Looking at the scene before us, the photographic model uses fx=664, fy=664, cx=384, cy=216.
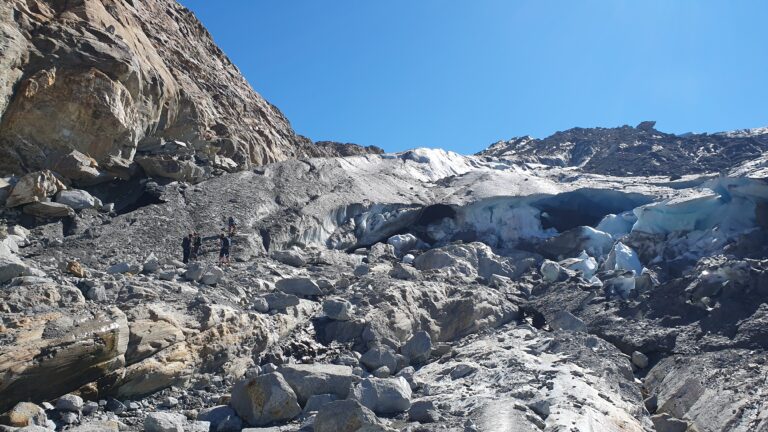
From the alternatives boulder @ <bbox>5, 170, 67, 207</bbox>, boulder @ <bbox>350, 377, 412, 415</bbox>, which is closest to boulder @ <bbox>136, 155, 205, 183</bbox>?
boulder @ <bbox>5, 170, 67, 207</bbox>

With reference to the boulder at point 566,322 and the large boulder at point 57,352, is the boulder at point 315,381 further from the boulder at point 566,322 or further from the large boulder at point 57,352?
the boulder at point 566,322

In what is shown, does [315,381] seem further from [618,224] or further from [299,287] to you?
[618,224]

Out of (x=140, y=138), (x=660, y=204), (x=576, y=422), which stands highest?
(x=140, y=138)

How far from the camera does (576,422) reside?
8.99 metres

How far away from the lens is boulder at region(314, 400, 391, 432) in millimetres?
8047

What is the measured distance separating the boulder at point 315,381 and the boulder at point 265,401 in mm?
342

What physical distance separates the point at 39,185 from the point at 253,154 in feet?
33.8

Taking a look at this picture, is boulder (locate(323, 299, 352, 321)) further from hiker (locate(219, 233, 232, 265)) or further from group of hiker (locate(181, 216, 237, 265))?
hiker (locate(219, 233, 232, 265))

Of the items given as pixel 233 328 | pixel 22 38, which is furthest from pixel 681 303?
pixel 22 38

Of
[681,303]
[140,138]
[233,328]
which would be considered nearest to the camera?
[233,328]

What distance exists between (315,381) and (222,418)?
1459 millimetres

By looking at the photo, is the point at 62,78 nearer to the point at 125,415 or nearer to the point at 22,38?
the point at 22,38

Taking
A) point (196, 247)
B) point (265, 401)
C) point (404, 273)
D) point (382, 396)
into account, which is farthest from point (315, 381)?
point (196, 247)

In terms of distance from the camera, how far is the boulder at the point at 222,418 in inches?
348
